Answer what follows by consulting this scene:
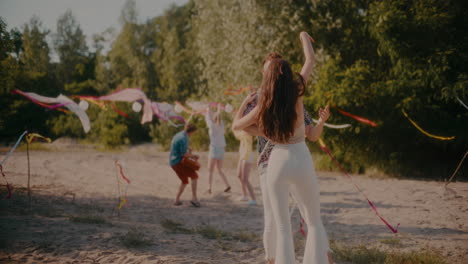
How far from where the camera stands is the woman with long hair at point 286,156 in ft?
8.30

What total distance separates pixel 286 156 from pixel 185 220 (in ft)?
12.8

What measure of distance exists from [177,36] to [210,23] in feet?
35.0

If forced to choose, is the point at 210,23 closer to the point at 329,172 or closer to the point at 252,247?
the point at 329,172

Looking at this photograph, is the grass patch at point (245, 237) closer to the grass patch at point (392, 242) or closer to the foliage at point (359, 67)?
the grass patch at point (392, 242)

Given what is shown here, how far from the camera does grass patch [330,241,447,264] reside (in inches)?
146

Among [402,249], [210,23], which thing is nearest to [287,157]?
[402,249]

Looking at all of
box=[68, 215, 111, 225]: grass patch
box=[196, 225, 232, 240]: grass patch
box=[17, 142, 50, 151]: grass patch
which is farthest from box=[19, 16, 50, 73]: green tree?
box=[17, 142, 50, 151]: grass patch

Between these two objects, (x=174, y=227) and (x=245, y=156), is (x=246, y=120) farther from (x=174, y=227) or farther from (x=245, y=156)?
(x=245, y=156)

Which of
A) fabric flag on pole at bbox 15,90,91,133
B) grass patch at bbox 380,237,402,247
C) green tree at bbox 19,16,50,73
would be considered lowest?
grass patch at bbox 380,237,402,247

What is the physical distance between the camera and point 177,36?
92.2 feet

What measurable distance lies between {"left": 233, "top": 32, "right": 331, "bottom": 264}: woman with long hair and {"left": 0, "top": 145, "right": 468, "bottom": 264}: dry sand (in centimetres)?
156

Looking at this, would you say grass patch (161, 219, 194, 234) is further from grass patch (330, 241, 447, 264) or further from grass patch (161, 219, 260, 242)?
grass patch (330, 241, 447, 264)

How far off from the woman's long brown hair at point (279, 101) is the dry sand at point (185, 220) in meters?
2.14

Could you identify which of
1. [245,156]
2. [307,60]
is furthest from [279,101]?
[245,156]
